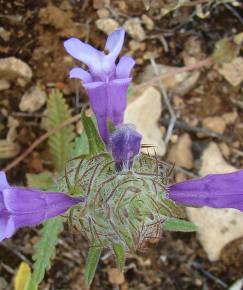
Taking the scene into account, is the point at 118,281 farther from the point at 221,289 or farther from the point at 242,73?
the point at 242,73

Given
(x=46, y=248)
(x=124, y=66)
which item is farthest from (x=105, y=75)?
(x=46, y=248)

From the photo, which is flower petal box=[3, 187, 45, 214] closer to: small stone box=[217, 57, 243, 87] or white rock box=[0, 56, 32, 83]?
white rock box=[0, 56, 32, 83]

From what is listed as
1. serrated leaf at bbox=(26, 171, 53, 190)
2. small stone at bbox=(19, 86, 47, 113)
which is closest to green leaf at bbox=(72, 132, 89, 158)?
serrated leaf at bbox=(26, 171, 53, 190)

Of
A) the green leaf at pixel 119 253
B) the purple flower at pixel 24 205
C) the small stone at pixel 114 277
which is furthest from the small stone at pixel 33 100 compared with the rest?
the green leaf at pixel 119 253

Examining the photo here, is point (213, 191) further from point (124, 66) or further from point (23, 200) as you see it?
point (23, 200)

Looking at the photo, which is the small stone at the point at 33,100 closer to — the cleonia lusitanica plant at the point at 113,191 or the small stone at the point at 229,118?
the small stone at the point at 229,118
